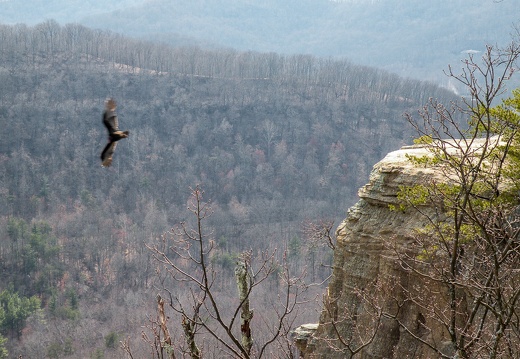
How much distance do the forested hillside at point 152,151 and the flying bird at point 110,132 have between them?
4729 centimetres

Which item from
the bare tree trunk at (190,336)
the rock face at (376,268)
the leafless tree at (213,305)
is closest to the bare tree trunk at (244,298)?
the leafless tree at (213,305)

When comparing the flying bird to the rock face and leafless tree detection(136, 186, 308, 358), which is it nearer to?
leafless tree detection(136, 186, 308, 358)

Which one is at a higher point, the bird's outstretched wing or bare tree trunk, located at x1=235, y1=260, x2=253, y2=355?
the bird's outstretched wing

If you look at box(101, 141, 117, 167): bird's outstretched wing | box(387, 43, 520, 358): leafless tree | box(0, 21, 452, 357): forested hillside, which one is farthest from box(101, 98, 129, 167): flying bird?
box(0, 21, 452, 357): forested hillside

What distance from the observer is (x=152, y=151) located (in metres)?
90.5

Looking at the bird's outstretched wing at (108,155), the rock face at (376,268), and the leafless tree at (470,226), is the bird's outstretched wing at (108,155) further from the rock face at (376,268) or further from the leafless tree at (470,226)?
the rock face at (376,268)

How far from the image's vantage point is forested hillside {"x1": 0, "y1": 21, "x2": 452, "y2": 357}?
62.8m

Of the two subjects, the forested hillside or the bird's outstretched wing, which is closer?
the bird's outstretched wing

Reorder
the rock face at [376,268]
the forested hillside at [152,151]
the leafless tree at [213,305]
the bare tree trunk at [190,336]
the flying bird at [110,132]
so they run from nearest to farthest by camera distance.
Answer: the flying bird at [110,132]
the bare tree trunk at [190,336]
the leafless tree at [213,305]
the rock face at [376,268]
the forested hillside at [152,151]

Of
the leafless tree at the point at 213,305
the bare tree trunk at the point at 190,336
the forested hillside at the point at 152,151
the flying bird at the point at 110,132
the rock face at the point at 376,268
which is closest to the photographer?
the flying bird at the point at 110,132

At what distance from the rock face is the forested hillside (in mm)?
41283

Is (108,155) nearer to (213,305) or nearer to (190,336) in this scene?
(213,305)

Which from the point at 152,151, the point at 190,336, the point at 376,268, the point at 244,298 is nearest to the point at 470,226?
the point at 376,268

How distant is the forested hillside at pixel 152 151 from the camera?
206 ft
